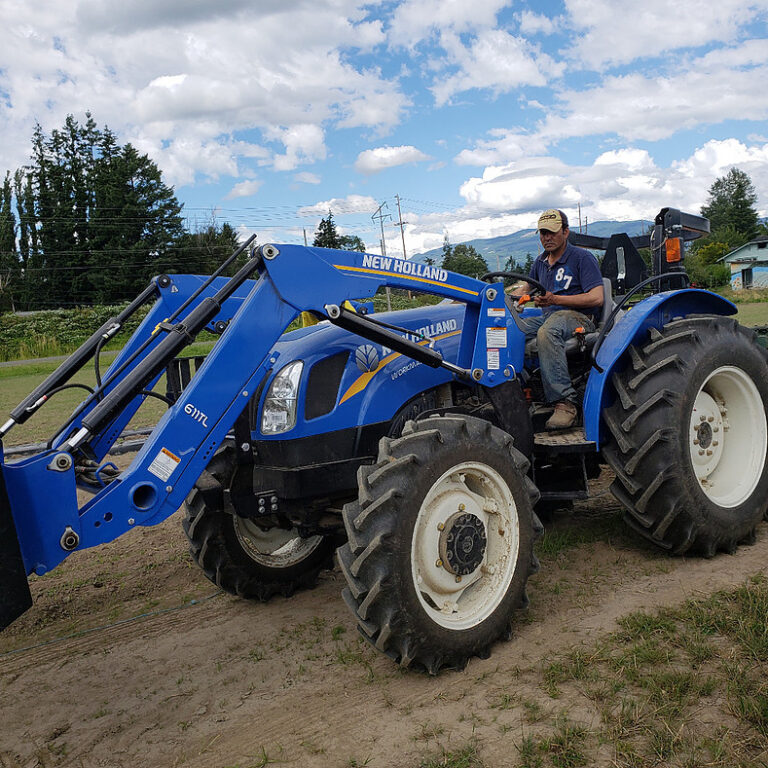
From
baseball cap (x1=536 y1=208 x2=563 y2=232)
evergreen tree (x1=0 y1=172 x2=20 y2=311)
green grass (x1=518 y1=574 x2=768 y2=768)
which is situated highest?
evergreen tree (x1=0 y1=172 x2=20 y2=311)

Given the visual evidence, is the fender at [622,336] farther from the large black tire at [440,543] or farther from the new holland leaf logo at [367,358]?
the new holland leaf logo at [367,358]

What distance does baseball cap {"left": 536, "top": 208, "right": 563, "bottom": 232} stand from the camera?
5.08 m

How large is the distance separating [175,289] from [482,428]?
196 cm

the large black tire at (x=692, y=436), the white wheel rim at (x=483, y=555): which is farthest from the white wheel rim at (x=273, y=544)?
the large black tire at (x=692, y=436)

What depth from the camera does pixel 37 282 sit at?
55938 millimetres

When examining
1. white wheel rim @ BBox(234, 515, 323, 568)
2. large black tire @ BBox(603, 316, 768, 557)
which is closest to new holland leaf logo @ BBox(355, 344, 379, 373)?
white wheel rim @ BBox(234, 515, 323, 568)

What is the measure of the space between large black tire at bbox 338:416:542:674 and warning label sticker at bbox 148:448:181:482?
0.79 m

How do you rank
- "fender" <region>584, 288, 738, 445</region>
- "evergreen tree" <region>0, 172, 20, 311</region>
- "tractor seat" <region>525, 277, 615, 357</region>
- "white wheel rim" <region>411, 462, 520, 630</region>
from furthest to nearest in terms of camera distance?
"evergreen tree" <region>0, 172, 20, 311</region> → "tractor seat" <region>525, 277, 615, 357</region> → "fender" <region>584, 288, 738, 445</region> → "white wheel rim" <region>411, 462, 520, 630</region>

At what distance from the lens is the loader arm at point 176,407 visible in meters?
2.98

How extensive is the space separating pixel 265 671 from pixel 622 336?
284 centimetres

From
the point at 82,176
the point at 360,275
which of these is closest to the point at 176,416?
the point at 360,275

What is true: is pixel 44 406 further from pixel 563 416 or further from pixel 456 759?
pixel 456 759

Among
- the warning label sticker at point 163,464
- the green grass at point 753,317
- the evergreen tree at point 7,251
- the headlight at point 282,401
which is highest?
the evergreen tree at point 7,251

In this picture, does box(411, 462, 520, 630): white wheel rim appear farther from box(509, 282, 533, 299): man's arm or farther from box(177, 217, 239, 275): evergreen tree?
box(177, 217, 239, 275): evergreen tree
